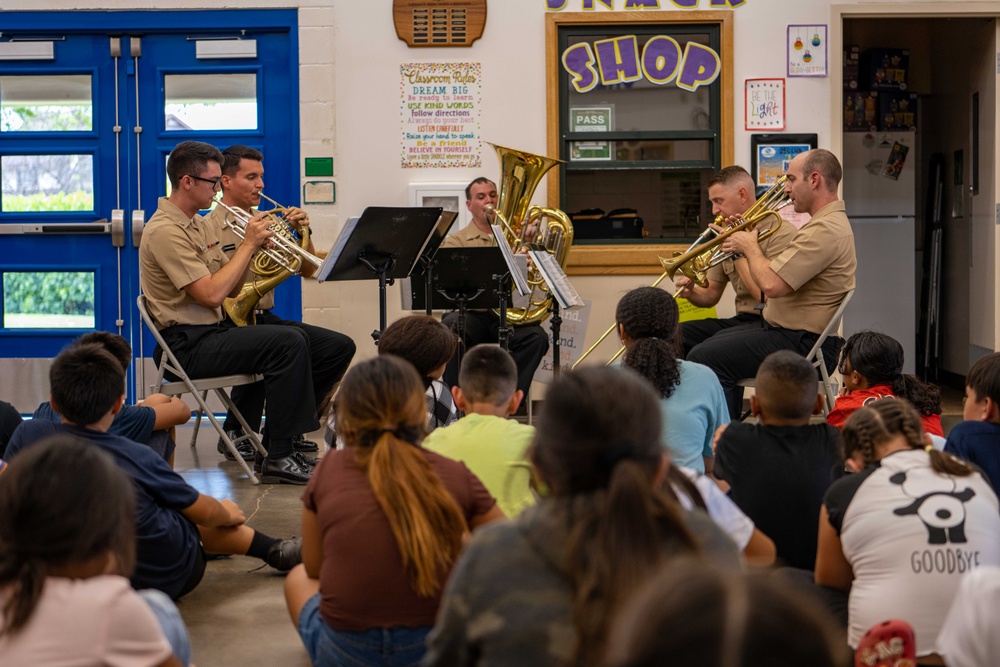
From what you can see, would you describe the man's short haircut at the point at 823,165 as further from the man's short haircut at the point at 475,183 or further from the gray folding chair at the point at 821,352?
the man's short haircut at the point at 475,183

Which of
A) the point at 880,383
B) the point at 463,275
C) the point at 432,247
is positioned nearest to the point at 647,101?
the point at 463,275

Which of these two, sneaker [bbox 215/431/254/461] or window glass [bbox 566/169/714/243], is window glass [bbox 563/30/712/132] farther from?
sneaker [bbox 215/431/254/461]

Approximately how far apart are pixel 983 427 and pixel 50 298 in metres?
5.04

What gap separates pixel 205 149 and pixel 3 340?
2.25 metres

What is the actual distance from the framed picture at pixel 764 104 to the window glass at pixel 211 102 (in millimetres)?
2650

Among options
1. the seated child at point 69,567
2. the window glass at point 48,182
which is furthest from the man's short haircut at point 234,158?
the seated child at point 69,567

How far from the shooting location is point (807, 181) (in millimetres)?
4781

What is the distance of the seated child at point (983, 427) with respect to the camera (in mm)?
2642

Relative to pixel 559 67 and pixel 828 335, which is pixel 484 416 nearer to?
pixel 828 335

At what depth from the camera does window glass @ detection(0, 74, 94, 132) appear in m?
6.18

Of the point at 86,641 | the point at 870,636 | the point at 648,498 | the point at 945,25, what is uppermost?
the point at 945,25

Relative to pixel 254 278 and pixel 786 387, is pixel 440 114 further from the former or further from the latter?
pixel 786 387

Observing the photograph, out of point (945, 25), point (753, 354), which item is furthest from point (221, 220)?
point (945, 25)

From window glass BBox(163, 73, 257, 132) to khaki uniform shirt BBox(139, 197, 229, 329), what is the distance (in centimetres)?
159
